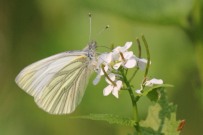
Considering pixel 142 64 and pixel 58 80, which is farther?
pixel 58 80

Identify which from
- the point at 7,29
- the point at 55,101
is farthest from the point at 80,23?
the point at 55,101

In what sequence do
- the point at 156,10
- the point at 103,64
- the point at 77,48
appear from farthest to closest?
the point at 77,48, the point at 156,10, the point at 103,64

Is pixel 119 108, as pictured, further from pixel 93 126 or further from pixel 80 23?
pixel 80 23

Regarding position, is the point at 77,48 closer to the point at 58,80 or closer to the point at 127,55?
the point at 58,80

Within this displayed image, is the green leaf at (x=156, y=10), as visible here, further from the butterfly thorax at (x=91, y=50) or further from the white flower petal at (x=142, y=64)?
the white flower petal at (x=142, y=64)

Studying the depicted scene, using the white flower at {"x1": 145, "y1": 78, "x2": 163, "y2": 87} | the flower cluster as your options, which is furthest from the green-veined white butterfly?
the white flower at {"x1": 145, "y1": 78, "x2": 163, "y2": 87}

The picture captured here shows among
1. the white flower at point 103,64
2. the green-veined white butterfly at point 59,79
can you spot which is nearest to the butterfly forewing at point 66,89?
the green-veined white butterfly at point 59,79

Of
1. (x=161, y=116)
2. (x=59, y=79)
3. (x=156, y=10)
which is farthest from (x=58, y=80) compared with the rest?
(x=156, y=10)
